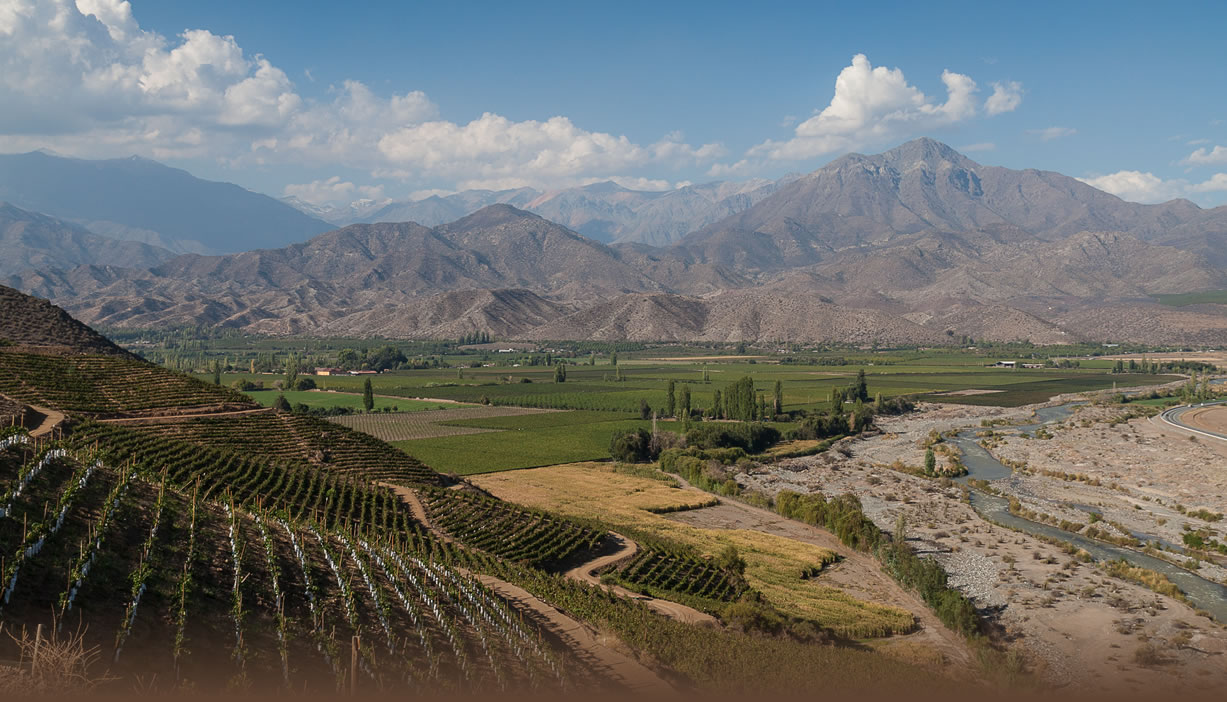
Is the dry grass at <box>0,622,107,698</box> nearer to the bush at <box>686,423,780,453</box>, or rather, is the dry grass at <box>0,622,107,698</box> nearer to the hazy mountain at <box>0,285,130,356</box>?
the hazy mountain at <box>0,285,130,356</box>

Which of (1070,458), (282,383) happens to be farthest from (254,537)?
(282,383)

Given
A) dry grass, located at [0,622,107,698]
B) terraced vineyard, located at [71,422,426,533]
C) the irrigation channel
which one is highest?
dry grass, located at [0,622,107,698]

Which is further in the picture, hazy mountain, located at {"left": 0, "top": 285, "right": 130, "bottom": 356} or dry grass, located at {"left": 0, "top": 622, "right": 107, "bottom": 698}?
hazy mountain, located at {"left": 0, "top": 285, "right": 130, "bottom": 356}

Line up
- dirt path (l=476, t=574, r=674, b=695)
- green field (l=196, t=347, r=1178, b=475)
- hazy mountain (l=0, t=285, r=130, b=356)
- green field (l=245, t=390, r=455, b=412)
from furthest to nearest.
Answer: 1. green field (l=245, t=390, r=455, b=412)
2. green field (l=196, t=347, r=1178, b=475)
3. hazy mountain (l=0, t=285, r=130, b=356)
4. dirt path (l=476, t=574, r=674, b=695)

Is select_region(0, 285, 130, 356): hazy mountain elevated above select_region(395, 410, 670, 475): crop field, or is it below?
above

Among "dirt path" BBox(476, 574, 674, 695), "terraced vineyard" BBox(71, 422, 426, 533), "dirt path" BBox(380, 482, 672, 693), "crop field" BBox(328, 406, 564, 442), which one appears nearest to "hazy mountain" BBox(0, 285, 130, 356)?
"crop field" BBox(328, 406, 564, 442)

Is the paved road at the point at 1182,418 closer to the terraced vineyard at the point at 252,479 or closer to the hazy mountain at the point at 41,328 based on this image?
the terraced vineyard at the point at 252,479
